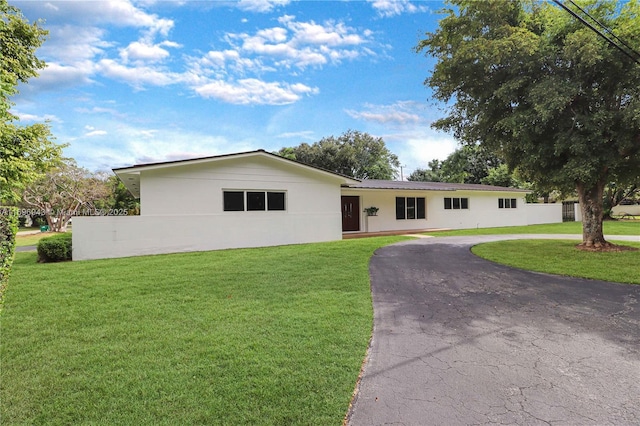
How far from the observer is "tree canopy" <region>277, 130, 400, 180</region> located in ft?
114

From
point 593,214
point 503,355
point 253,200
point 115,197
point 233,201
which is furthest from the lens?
point 115,197

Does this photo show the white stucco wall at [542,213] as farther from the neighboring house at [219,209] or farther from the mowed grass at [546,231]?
the neighboring house at [219,209]

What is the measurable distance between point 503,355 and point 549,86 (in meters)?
8.05

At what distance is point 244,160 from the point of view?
494 inches

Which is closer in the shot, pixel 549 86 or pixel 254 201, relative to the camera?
pixel 549 86

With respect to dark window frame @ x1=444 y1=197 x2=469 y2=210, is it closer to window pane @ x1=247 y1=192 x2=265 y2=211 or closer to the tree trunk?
Answer: the tree trunk

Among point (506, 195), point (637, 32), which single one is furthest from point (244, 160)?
point (506, 195)

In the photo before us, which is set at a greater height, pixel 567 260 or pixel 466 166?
pixel 466 166

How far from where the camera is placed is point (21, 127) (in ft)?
33.1

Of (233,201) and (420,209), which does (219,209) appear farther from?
(420,209)

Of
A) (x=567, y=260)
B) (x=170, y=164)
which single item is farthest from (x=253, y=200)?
(x=567, y=260)

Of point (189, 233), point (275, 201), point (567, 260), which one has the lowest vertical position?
point (567, 260)

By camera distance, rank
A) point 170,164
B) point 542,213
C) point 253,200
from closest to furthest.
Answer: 1. point 170,164
2. point 253,200
3. point 542,213

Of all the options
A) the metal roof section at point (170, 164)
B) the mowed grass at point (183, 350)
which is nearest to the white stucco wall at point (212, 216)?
the metal roof section at point (170, 164)
